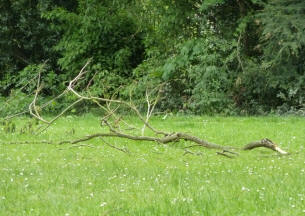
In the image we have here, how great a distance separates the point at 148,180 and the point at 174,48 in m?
13.8

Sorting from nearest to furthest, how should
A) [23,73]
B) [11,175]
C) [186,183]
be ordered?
[186,183] < [11,175] < [23,73]

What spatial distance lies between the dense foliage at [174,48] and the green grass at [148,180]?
423 centimetres

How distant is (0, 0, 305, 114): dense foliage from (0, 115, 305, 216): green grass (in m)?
4.23

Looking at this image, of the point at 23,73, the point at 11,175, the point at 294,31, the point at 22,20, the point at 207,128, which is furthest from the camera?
the point at 22,20

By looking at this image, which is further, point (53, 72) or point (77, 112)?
point (53, 72)

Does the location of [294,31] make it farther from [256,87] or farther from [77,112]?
[77,112]

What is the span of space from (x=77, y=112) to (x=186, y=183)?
14.1 m

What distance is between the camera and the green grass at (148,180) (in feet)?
16.8

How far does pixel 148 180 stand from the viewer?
657 centimetres

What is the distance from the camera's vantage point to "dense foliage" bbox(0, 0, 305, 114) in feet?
54.0

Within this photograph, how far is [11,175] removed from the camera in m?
7.01

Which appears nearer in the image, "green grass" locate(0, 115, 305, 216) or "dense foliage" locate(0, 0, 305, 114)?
"green grass" locate(0, 115, 305, 216)

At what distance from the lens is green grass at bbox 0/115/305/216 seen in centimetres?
512

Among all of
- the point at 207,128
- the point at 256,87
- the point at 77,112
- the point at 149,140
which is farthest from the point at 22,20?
the point at 149,140
